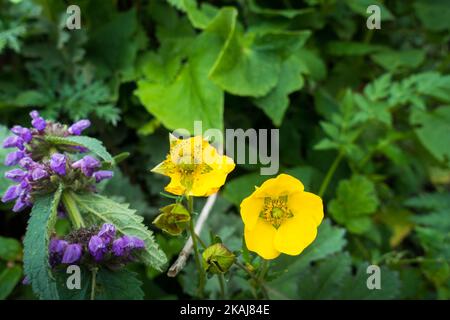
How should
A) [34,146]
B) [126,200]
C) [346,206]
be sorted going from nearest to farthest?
1. [34,146]
2. [126,200]
3. [346,206]

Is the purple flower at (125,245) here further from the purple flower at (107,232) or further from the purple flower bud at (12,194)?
the purple flower bud at (12,194)

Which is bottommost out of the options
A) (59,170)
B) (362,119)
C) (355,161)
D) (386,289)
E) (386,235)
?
(386,235)

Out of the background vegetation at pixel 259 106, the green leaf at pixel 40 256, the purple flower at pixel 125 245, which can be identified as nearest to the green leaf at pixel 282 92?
the background vegetation at pixel 259 106

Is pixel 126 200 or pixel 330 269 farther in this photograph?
pixel 126 200

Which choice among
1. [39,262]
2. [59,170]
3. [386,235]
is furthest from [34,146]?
[386,235]

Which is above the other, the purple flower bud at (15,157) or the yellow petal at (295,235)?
the purple flower bud at (15,157)

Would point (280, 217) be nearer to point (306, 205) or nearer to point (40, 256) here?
point (306, 205)

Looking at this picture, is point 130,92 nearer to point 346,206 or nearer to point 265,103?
point 265,103
